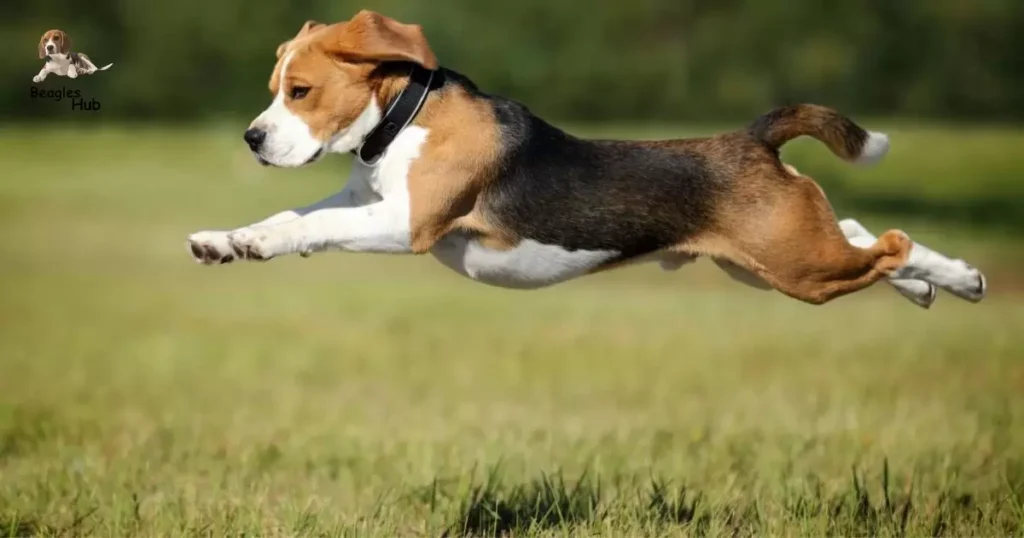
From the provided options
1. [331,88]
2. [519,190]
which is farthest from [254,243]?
[519,190]

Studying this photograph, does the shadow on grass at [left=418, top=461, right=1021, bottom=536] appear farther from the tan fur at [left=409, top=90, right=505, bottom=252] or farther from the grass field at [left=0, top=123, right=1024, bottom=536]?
the tan fur at [left=409, top=90, right=505, bottom=252]

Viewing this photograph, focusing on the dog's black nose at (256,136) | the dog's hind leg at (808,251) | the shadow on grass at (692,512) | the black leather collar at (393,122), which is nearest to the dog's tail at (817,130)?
the dog's hind leg at (808,251)

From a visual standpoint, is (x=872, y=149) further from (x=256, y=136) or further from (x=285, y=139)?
(x=256, y=136)

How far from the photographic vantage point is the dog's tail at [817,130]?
5.87 m

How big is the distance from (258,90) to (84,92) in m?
2.27

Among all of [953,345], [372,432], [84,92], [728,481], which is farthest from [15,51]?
[728,481]

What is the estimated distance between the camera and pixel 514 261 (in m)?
5.39

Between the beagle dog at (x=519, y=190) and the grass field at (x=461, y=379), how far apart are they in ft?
4.06

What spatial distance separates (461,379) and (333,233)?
6.02m

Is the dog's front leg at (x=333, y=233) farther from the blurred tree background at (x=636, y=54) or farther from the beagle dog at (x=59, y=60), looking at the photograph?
the blurred tree background at (x=636, y=54)

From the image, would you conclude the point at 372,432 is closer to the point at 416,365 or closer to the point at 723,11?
the point at 416,365

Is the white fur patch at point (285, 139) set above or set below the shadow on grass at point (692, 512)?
above

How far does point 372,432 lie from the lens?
8852 mm

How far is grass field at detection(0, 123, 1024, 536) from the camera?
6531 mm
